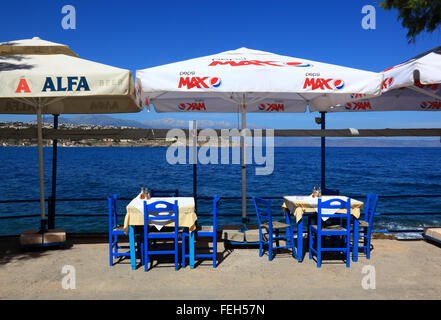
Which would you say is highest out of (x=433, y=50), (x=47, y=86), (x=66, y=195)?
(x=433, y=50)

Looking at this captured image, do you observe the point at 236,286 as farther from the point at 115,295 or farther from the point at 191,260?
the point at 115,295

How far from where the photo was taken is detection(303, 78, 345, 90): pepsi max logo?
185 inches

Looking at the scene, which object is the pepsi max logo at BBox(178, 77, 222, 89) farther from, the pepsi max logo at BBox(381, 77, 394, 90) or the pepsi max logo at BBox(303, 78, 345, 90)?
the pepsi max logo at BBox(381, 77, 394, 90)

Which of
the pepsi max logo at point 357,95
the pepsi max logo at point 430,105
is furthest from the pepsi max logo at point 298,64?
the pepsi max logo at point 430,105

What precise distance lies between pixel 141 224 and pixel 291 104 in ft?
12.5

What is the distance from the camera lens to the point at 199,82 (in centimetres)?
464

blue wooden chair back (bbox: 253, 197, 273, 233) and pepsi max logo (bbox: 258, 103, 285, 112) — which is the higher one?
pepsi max logo (bbox: 258, 103, 285, 112)

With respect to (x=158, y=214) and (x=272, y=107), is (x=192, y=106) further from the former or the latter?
(x=158, y=214)

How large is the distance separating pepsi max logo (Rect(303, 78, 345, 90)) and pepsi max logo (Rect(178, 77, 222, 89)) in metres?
1.15

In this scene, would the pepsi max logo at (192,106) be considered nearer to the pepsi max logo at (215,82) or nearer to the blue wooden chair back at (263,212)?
the pepsi max logo at (215,82)

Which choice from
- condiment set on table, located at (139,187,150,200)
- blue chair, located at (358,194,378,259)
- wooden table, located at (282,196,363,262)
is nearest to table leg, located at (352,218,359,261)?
wooden table, located at (282,196,363,262)

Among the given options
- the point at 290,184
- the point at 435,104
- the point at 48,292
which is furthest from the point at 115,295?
the point at 290,184

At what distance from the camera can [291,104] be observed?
22.9ft

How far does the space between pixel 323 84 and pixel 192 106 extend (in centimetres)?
278
